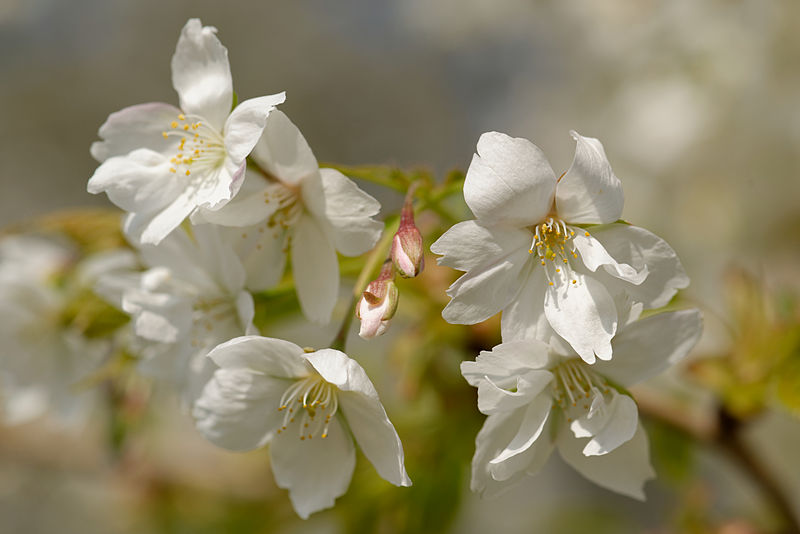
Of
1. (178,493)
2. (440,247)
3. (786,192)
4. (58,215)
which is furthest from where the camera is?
(786,192)

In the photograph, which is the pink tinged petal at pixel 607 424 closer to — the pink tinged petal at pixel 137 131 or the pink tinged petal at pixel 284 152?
the pink tinged petal at pixel 284 152

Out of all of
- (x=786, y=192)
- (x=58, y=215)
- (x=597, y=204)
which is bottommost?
(x=786, y=192)

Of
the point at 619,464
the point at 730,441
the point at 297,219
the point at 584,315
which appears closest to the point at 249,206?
the point at 297,219

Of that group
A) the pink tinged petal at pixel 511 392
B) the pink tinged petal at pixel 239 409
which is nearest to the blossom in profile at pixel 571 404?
the pink tinged petal at pixel 511 392

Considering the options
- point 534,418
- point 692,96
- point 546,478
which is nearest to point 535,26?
point 692,96

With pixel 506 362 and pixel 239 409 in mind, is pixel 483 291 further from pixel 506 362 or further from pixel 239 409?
pixel 239 409

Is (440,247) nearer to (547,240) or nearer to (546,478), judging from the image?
(547,240)
